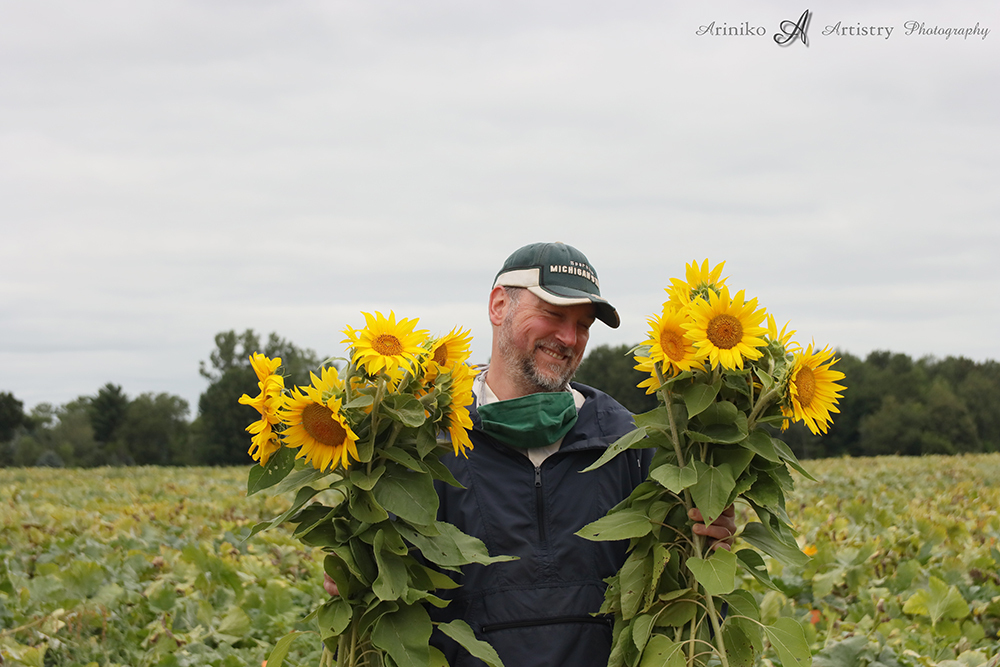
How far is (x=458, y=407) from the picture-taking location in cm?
259

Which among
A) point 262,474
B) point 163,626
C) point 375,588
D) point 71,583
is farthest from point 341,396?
point 71,583

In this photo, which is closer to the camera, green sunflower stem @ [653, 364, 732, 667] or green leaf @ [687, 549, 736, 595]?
green leaf @ [687, 549, 736, 595]

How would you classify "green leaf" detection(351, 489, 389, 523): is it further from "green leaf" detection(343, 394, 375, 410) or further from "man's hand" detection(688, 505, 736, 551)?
"man's hand" detection(688, 505, 736, 551)

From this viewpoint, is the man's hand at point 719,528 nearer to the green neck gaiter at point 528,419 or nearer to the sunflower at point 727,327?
the sunflower at point 727,327

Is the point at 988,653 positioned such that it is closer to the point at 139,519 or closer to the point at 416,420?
the point at 416,420

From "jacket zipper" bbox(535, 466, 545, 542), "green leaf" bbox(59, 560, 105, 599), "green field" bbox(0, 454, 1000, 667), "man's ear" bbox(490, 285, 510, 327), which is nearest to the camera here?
"jacket zipper" bbox(535, 466, 545, 542)

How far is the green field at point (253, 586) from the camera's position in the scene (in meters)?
4.20

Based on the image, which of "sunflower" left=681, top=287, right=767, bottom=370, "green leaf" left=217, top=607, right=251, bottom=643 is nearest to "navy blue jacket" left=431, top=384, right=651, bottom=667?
"sunflower" left=681, top=287, right=767, bottom=370

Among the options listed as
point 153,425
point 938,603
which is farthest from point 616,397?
point 938,603

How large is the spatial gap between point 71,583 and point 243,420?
51.8m

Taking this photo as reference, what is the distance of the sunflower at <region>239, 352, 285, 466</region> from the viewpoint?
2.52m

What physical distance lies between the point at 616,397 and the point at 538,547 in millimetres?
49878

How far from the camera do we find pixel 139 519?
6.96 metres

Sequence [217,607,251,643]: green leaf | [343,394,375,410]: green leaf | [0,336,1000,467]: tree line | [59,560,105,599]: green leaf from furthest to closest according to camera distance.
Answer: [0,336,1000,467]: tree line < [59,560,105,599]: green leaf < [217,607,251,643]: green leaf < [343,394,375,410]: green leaf
